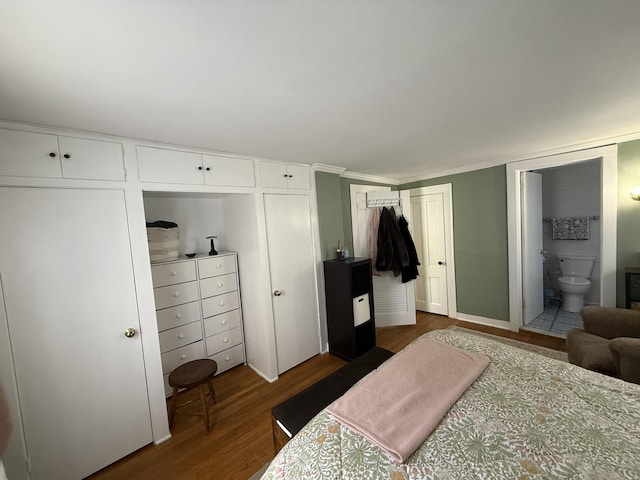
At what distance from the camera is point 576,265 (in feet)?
12.4

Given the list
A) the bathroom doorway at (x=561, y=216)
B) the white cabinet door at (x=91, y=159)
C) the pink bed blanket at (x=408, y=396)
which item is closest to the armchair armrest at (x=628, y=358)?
the pink bed blanket at (x=408, y=396)

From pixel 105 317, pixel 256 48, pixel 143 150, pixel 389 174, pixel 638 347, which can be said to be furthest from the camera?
pixel 389 174

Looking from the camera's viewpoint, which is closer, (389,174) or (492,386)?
(492,386)

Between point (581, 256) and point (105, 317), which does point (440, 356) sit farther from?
point (581, 256)

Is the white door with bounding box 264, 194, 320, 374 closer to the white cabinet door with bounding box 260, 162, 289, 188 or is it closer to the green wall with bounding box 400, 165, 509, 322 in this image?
the white cabinet door with bounding box 260, 162, 289, 188

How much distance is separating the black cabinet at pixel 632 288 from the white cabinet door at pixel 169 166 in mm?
4018

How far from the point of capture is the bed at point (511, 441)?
869 millimetres

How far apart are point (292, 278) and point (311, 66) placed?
2068mm

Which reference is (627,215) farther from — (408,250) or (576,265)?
(408,250)

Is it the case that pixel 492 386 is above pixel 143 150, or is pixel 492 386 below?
below

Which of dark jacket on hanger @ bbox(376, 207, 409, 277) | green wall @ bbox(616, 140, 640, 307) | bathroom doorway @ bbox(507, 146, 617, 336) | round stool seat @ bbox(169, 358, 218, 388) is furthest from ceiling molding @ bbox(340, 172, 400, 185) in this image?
round stool seat @ bbox(169, 358, 218, 388)

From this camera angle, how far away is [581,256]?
3795mm

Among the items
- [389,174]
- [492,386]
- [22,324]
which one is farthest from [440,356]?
[389,174]

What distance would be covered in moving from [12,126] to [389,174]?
3666mm
